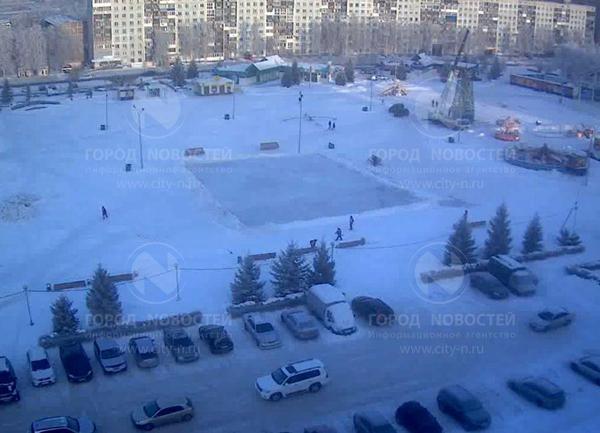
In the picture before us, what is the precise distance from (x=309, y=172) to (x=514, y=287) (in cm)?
353

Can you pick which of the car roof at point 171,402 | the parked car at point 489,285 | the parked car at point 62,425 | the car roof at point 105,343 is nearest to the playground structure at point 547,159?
the parked car at point 489,285

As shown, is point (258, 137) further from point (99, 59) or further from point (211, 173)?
point (99, 59)

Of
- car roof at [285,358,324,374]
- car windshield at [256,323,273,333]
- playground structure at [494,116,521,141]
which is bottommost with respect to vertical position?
car roof at [285,358,324,374]

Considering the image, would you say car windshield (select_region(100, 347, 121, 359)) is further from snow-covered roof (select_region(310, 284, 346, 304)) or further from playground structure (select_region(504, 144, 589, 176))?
playground structure (select_region(504, 144, 589, 176))

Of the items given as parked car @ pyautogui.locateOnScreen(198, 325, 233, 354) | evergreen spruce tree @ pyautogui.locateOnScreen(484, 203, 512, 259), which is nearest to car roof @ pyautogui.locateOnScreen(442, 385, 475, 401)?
parked car @ pyautogui.locateOnScreen(198, 325, 233, 354)

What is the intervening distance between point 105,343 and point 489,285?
266 centimetres

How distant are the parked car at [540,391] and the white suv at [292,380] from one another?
1063 millimetres

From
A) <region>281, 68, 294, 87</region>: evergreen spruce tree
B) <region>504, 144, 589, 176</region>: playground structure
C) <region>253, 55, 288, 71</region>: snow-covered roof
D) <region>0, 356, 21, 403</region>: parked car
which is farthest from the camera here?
<region>253, 55, 288, 71</region>: snow-covered roof

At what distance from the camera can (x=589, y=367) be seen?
4305 millimetres

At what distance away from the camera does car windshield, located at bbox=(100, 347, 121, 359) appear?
425cm

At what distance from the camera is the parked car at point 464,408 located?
148 inches

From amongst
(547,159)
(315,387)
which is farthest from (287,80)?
(315,387)

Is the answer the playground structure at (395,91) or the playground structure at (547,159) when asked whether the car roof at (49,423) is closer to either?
the playground structure at (547,159)

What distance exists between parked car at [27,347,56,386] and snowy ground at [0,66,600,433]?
2.1 inches
